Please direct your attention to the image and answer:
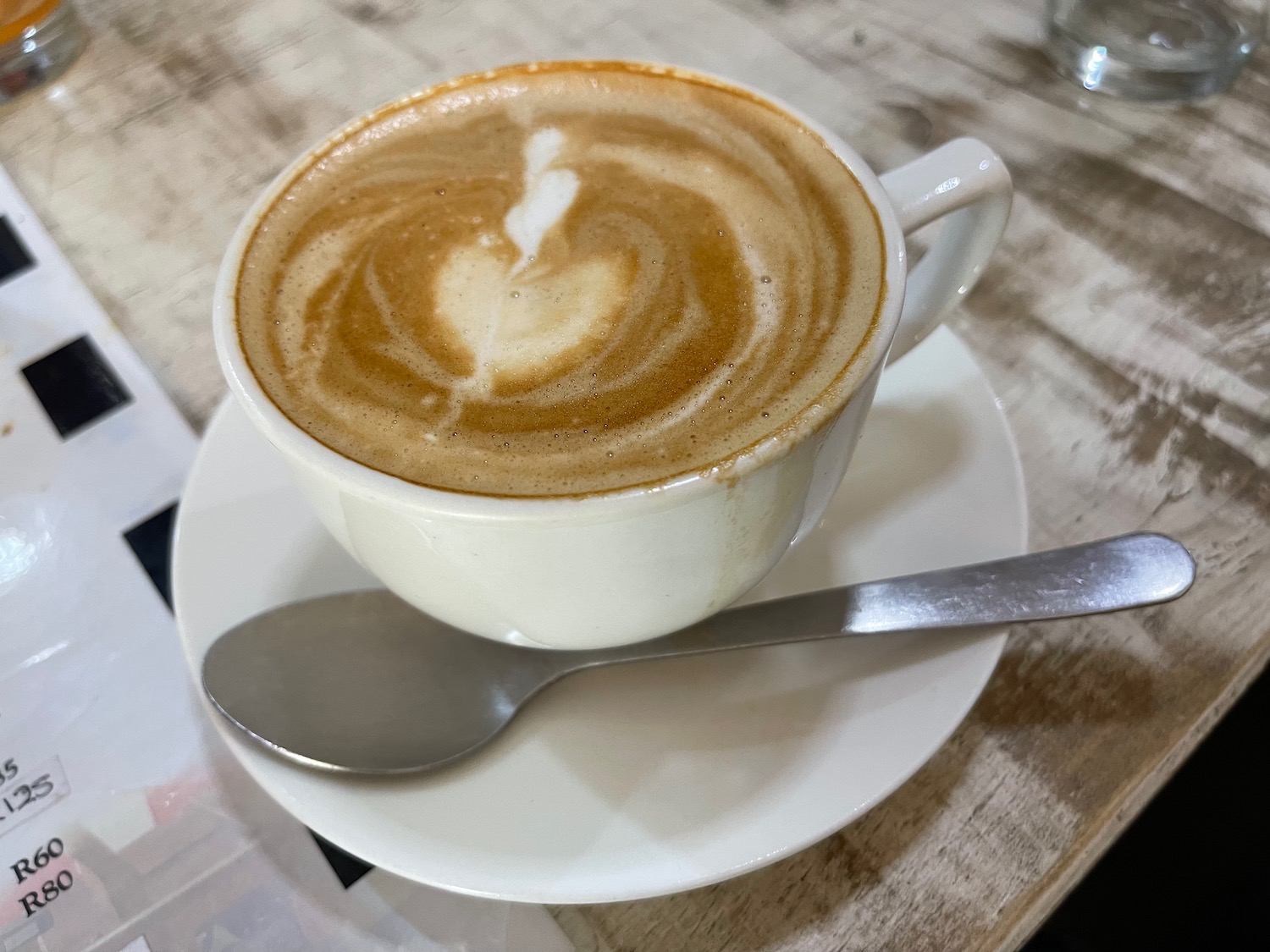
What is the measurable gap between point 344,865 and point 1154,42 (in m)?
1.08

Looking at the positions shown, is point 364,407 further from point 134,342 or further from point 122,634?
point 134,342

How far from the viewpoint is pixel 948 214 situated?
0.57 m

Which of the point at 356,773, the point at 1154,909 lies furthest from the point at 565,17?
the point at 1154,909

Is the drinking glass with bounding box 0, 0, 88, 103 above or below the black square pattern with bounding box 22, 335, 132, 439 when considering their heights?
above

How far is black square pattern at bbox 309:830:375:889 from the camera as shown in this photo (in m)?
0.52

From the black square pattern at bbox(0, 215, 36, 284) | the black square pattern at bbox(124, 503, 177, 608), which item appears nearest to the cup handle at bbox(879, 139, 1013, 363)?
the black square pattern at bbox(124, 503, 177, 608)

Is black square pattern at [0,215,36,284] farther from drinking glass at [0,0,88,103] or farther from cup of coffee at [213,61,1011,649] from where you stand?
cup of coffee at [213,61,1011,649]

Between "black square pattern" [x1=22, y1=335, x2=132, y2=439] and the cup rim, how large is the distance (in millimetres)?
302

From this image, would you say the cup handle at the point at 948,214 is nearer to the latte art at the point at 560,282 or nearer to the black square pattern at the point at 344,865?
the latte art at the point at 560,282

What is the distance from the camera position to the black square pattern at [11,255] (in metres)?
0.84

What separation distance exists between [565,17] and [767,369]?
775 millimetres

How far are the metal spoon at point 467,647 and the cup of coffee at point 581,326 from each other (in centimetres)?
4

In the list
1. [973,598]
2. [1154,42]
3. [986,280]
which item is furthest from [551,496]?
[1154,42]

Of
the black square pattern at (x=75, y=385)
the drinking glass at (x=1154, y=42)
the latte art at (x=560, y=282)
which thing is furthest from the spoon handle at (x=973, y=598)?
the drinking glass at (x=1154, y=42)
